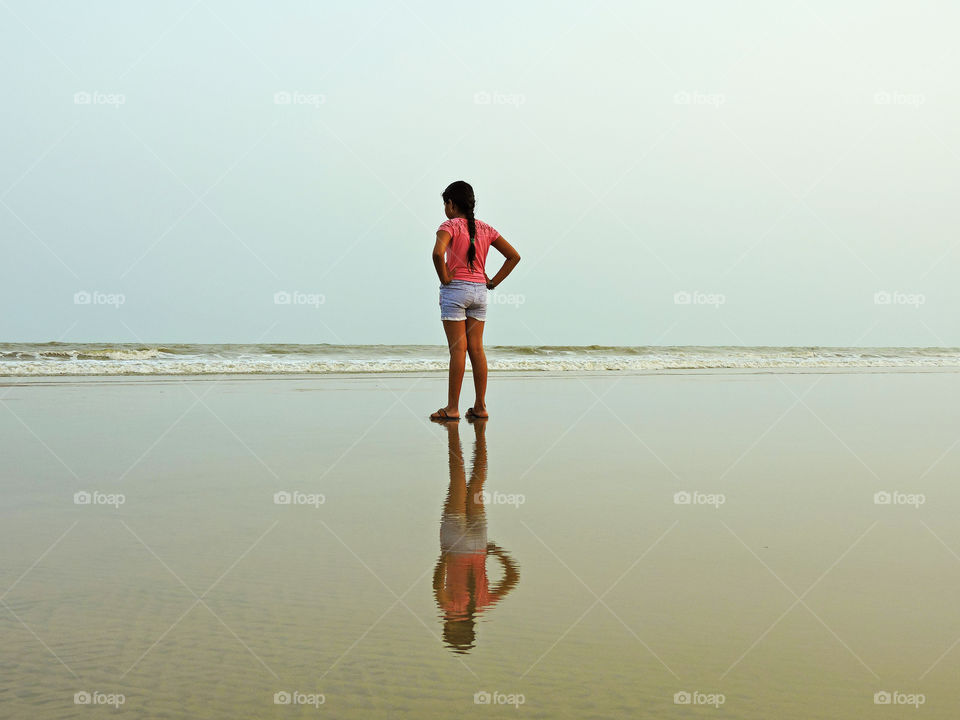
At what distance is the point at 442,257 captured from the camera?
6.92 metres

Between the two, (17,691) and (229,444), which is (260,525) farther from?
(229,444)

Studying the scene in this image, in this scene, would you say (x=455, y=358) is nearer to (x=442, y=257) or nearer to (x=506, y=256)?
(x=442, y=257)

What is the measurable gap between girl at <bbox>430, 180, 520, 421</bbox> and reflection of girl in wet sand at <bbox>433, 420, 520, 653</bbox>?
10.3 ft

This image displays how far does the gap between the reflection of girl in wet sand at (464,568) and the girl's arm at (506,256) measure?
373 cm

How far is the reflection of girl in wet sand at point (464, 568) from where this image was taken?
2000 millimetres

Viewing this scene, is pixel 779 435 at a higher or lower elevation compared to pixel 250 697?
higher

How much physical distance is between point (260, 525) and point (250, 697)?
146 cm

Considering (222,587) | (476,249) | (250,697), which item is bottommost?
(250,697)

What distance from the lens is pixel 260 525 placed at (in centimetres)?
301

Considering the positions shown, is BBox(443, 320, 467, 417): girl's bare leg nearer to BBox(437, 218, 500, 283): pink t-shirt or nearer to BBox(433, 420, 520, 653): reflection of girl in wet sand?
BBox(437, 218, 500, 283): pink t-shirt

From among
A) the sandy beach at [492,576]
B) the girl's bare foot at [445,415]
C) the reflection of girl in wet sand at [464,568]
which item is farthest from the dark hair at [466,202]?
the reflection of girl in wet sand at [464,568]

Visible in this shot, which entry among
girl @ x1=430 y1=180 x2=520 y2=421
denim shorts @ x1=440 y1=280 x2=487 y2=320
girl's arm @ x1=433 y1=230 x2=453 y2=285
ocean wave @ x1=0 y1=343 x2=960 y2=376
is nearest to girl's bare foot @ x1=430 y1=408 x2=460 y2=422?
girl @ x1=430 y1=180 x2=520 y2=421

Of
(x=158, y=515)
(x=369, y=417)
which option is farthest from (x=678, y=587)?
(x=369, y=417)

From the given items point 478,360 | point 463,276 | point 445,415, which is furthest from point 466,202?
point 445,415
